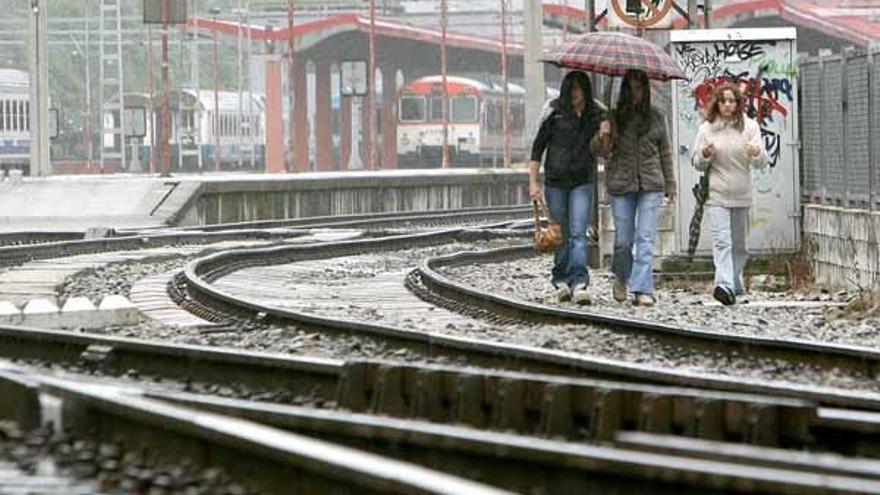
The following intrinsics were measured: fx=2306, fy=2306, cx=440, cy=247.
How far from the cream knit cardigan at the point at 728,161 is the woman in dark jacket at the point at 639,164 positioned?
478mm

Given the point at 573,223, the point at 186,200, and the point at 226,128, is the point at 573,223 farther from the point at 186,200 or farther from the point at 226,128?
the point at 226,128

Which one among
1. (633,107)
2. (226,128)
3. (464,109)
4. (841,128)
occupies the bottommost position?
(841,128)

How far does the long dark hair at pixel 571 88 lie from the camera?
15.3 metres

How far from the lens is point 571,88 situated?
15328mm

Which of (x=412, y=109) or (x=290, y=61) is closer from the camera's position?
(x=290, y=61)

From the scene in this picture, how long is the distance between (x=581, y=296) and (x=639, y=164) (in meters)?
1.02

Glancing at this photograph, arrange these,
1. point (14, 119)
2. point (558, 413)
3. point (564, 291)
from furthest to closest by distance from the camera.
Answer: point (14, 119), point (564, 291), point (558, 413)

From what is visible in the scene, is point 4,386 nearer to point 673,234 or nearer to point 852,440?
point 852,440

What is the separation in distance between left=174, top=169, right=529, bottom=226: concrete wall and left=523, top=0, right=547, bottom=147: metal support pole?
158 centimetres

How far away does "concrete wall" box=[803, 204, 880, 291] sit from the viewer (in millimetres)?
17375

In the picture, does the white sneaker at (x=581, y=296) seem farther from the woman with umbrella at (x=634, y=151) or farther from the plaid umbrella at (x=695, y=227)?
the plaid umbrella at (x=695, y=227)

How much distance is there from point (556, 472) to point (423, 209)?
42225mm

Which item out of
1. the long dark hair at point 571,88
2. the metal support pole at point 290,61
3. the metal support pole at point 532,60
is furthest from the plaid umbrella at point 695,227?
the metal support pole at point 290,61

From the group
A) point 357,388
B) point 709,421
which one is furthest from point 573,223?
point 709,421
